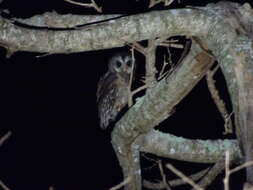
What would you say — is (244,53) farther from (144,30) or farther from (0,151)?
(0,151)

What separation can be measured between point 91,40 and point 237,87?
0.73m

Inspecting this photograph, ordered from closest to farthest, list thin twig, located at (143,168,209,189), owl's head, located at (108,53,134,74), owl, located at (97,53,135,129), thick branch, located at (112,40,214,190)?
thick branch, located at (112,40,214,190), thin twig, located at (143,168,209,189), owl, located at (97,53,135,129), owl's head, located at (108,53,134,74)

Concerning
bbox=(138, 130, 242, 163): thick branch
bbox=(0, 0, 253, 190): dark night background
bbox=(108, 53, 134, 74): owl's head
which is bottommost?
bbox=(0, 0, 253, 190): dark night background

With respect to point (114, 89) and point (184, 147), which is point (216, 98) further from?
point (114, 89)

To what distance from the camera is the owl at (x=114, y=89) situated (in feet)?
A: 16.7

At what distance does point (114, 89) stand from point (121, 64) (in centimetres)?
45

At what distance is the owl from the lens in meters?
5.08

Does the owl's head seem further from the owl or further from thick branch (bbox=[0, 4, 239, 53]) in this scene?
thick branch (bbox=[0, 4, 239, 53])

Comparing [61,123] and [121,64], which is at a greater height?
[121,64]

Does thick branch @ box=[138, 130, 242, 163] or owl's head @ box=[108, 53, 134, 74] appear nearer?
thick branch @ box=[138, 130, 242, 163]

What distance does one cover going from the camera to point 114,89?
5254 mm

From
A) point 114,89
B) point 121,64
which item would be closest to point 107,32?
point 114,89

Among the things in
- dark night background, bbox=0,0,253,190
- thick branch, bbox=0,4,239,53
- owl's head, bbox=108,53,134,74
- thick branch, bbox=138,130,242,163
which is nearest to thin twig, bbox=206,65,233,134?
thick branch, bbox=138,130,242,163

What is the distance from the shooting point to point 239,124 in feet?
7.26
